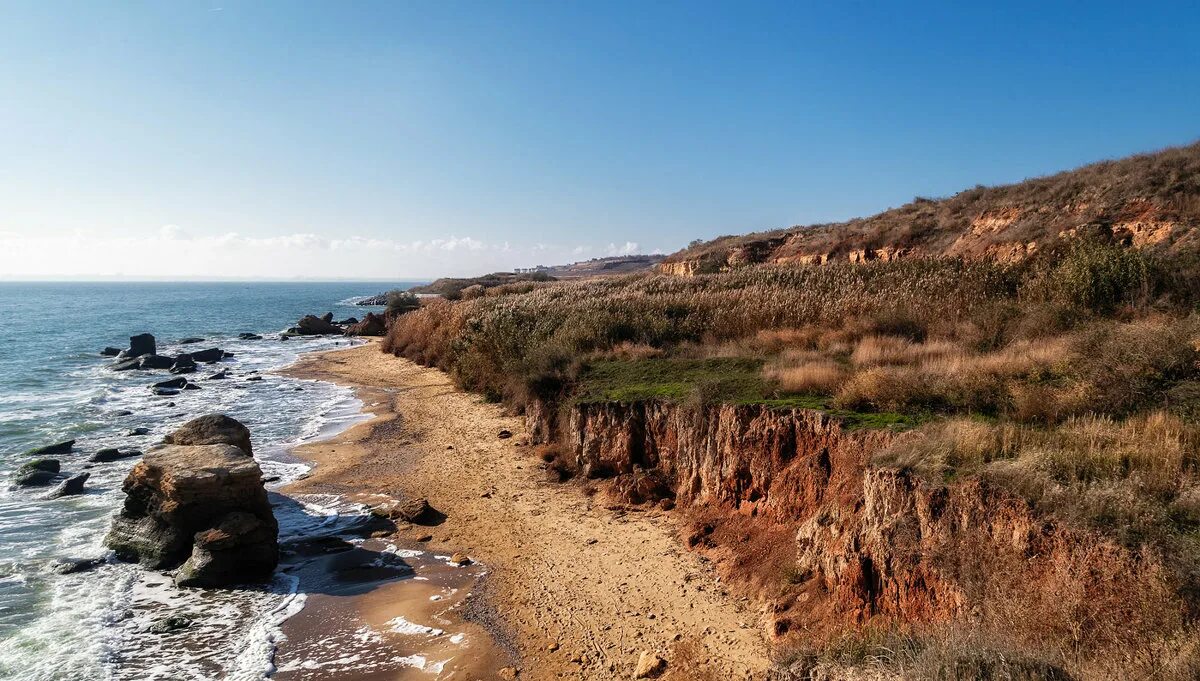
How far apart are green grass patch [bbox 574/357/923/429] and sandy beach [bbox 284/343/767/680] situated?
224 centimetres

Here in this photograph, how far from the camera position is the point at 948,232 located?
104 feet

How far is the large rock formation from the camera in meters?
10.3

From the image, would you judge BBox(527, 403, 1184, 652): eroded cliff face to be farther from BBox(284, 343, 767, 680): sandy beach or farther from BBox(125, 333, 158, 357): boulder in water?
BBox(125, 333, 158, 357): boulder in water

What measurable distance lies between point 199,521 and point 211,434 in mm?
3517

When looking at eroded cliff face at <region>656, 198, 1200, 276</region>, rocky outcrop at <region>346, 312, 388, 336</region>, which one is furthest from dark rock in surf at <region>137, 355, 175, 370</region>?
eroded cliff face at <region>656, 198, 1200, 276</region>

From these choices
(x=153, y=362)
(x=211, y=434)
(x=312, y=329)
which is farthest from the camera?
(x=312, y=329)

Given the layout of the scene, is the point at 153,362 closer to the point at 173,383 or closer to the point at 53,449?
the point at 173,383

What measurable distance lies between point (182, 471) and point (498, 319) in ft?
42.8

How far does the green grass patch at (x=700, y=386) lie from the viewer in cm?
948

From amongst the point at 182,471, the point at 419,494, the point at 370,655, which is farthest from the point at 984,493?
the point at 182,471

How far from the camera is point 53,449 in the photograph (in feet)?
58.8

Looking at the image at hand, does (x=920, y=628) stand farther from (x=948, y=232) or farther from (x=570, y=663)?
(x=948, y=232)

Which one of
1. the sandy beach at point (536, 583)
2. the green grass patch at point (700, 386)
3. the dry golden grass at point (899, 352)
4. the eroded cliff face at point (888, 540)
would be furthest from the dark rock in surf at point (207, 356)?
the dry golden grass at point (899, 352)

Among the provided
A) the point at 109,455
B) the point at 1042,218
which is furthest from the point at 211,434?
the point at 1042,218
